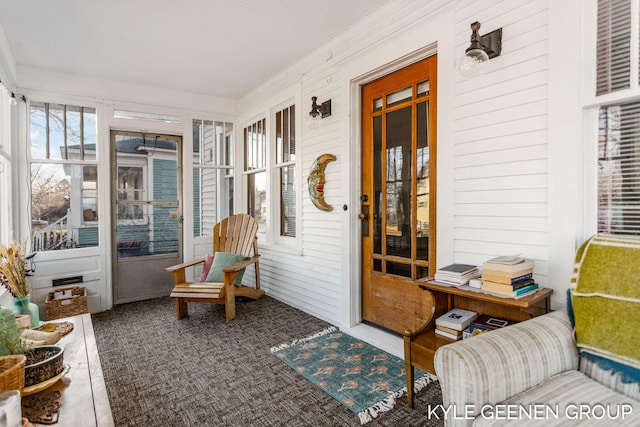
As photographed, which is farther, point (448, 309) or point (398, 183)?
point (398, 183)

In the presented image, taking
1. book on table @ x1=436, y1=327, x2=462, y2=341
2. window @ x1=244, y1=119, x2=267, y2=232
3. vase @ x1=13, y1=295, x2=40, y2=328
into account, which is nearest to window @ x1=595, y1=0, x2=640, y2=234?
book on table @ x1=436, y1=327, x2=462, y2=341

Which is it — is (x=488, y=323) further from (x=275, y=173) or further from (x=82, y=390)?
(x=275, y=173)

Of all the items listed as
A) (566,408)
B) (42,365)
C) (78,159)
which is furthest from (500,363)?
(78,159)

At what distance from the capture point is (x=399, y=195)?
2699mm

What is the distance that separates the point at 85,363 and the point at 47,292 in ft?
9.17

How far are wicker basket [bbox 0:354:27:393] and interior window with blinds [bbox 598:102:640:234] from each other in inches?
99.7

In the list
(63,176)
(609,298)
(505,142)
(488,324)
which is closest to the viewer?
(609,298)

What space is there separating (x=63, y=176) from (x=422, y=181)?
3.90m

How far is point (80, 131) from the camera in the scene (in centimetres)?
391

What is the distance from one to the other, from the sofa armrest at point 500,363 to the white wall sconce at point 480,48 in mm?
1429

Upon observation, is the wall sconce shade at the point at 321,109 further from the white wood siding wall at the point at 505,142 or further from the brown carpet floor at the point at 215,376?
the brown carpet floor at the point at 215,376

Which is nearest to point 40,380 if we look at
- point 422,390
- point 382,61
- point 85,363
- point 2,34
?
point 85,363

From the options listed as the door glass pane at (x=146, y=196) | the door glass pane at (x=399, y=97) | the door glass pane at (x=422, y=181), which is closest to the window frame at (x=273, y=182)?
the door glass pane at (x=146, y=196)

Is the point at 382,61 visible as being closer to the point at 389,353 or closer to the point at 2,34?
the point at 389,353
